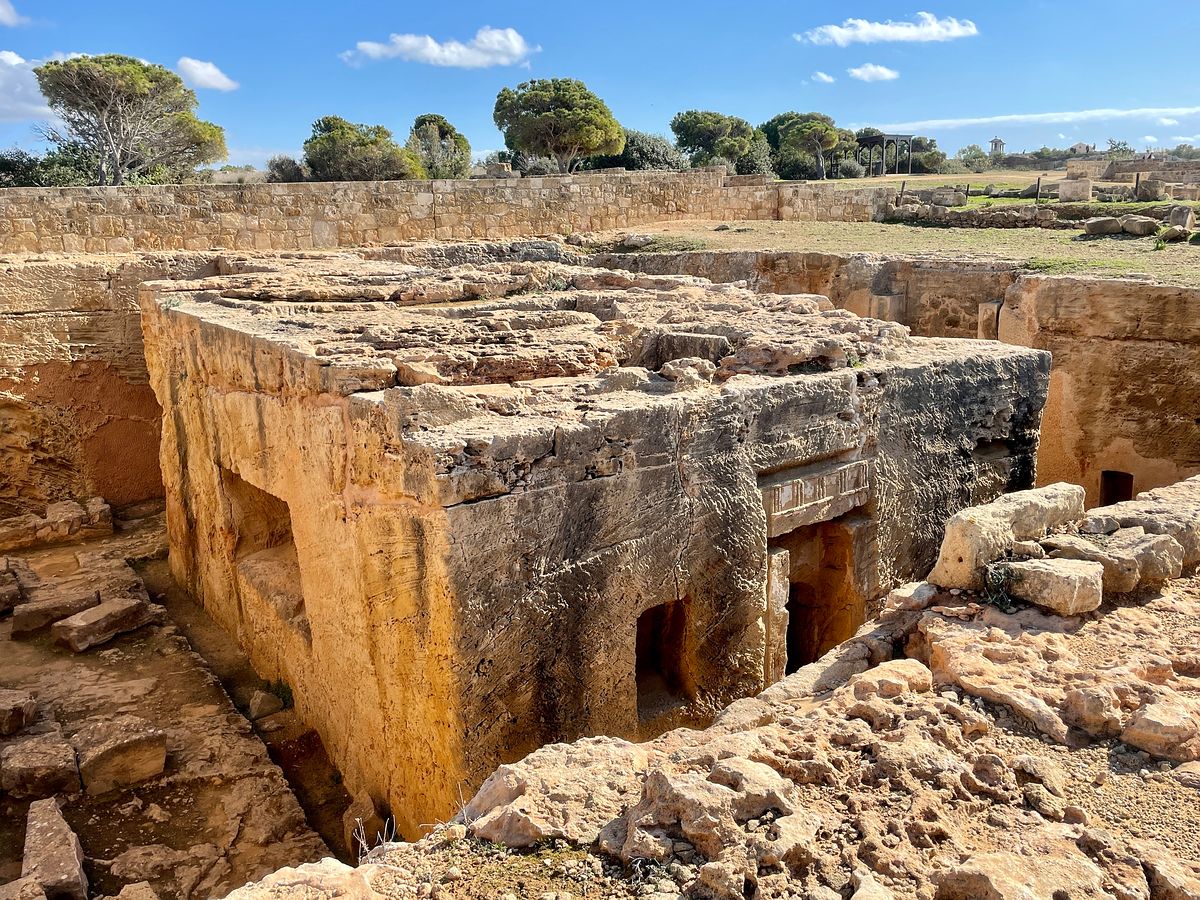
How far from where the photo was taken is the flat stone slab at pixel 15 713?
5805 millimetres

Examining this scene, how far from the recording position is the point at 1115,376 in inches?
315

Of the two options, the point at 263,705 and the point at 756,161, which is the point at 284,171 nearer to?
the point at 756,161

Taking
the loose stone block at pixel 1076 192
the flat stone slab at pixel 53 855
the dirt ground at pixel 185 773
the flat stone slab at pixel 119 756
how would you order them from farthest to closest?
the loose stone block at pixel 1076 192
the flat stone slab at pixel 119 756
the dirt ground at pixel 185 773
the flat stone slab at pixel 53 855

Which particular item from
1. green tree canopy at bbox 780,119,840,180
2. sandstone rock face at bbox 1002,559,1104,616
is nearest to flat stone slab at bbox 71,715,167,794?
sandstone rock face at bbox 1002,559,1104,616

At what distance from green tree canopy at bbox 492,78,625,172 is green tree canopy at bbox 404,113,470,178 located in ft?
7.11

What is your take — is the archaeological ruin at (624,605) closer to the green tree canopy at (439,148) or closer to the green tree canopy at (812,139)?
the green tree canopy at (439,148)

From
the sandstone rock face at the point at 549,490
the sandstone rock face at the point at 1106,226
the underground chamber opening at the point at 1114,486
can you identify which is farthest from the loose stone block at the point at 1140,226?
the sandstone rock face at the point at 549,490

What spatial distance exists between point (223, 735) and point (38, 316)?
651 cm

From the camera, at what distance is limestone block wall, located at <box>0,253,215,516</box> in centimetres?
1018

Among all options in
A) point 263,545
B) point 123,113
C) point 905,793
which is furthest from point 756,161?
point 905,793

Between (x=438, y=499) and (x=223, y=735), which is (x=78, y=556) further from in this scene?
(x=438, y=499)

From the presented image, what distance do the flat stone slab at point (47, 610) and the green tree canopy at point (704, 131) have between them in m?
33.5

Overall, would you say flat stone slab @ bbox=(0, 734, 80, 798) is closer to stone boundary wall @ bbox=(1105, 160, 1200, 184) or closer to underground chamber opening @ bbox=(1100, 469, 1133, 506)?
underground chamber opening @ bbox=(1100, 469, 1133, 506)

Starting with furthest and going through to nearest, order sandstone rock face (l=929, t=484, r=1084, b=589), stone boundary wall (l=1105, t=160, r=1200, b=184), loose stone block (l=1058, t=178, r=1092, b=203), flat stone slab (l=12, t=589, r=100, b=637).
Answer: stone boundary wall (l=1105, t=160, r=1200, b=184) < loose stone block (l=1058, t=178, r=1092, b=203) < flat stone slab (l=12, t=589, r=100, b=637) < sandstone rock face (l=929, t=484, r=1084, b=589)
